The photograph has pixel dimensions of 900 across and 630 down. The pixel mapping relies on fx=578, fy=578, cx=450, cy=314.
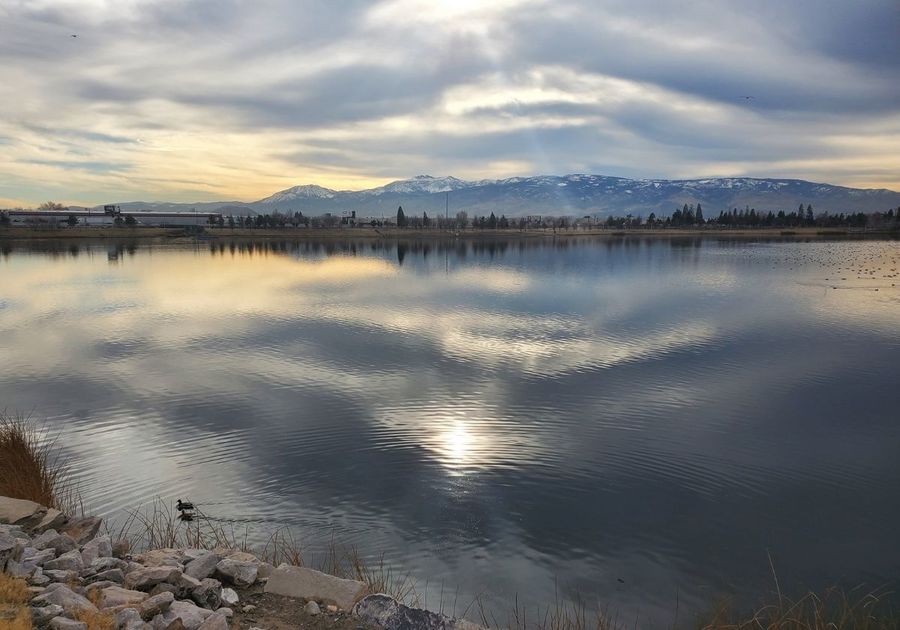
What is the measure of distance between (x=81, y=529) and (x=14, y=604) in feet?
9.76

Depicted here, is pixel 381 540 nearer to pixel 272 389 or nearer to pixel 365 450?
pixel 365 450

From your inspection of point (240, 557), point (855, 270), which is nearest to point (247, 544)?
point (240, 557)

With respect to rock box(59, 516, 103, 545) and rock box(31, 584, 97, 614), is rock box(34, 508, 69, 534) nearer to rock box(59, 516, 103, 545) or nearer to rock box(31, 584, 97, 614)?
rock box(59, 516, 103, 545)

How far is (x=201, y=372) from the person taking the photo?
19.2m

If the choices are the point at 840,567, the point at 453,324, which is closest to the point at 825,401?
the point at 840,567

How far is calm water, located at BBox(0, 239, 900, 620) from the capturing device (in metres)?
9.20

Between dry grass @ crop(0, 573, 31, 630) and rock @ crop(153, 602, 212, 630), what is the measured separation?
102 cm

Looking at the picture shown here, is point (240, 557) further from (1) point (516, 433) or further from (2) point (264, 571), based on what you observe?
(1) point (516, 433)

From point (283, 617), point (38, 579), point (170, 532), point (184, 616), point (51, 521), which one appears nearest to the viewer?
point (184, 616)

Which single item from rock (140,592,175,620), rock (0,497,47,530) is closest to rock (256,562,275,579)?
rock (140,592,175,620)

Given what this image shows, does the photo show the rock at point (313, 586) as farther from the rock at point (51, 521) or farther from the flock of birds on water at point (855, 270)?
the flock of birds on water at point (855, 270)

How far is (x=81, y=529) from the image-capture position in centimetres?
783

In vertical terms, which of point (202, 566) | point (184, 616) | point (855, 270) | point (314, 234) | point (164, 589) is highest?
point (314, 234)

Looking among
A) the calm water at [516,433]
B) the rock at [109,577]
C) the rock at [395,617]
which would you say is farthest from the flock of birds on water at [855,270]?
the rock at [109,577]
